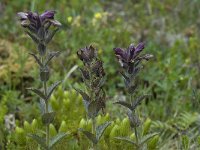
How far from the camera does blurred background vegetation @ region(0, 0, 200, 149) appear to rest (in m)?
3.62

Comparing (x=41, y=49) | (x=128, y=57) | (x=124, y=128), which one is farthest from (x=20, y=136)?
(x=128, y=57)

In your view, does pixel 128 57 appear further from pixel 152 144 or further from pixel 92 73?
pixel 152 144

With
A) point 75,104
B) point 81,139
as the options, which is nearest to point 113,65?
point 75,104

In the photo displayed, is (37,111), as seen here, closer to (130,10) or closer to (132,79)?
(132,79)

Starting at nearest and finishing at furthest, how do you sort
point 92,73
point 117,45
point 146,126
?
point 92,73, point 146,126, point 117,45

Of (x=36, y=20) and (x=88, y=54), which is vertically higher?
(x=36, y=20)

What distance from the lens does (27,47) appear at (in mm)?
4273

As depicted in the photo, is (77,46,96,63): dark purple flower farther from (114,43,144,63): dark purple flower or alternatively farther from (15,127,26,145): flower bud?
(15,127,26,145): flower bud

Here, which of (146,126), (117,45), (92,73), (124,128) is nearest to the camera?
(92,73)

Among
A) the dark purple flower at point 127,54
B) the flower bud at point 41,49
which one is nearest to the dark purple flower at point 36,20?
the flower bud at point 41,49

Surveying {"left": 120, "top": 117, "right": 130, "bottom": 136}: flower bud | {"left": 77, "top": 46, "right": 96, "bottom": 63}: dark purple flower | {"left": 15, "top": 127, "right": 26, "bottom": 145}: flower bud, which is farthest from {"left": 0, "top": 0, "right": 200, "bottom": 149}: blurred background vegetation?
{"left": 77, "top": 46, "right": 96, "bottom": 63}: dark purple flower

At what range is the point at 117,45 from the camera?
4574 millimetres

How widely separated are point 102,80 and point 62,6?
120 inches

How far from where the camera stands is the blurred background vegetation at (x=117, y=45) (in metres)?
3.62
